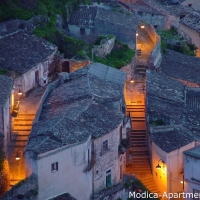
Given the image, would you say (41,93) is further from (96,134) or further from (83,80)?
(96,134)

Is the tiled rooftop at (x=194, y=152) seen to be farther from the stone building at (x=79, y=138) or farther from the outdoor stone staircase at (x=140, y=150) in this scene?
the outdoor stone staircase at (x=140, y=150)

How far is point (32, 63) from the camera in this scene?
160ft

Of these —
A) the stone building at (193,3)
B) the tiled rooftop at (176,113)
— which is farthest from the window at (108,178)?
the stone building at (193,3)

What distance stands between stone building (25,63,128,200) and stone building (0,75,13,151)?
1.47 m

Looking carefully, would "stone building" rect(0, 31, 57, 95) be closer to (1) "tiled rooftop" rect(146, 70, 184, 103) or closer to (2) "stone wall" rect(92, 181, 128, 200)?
(1) "tiled rooftop" rect(146, 70, 184, 103)

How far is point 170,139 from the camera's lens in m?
45.0

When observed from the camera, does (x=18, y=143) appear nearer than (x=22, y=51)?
Yes

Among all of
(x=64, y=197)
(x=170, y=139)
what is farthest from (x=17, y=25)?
(x=64, y=197)

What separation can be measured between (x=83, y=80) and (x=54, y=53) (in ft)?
17.2

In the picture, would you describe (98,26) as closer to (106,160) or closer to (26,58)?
(26,58)

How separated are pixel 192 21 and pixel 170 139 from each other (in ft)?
82.5

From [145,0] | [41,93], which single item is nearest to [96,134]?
[41,93]

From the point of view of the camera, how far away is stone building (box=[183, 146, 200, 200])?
135 ft

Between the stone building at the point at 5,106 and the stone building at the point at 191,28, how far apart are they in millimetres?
26001
